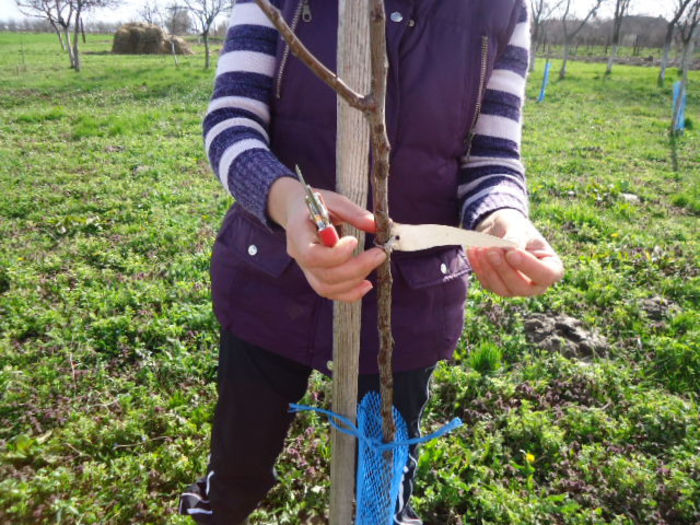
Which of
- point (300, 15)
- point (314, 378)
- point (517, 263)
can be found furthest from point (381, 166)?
point (314, 378)

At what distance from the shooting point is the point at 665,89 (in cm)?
1844

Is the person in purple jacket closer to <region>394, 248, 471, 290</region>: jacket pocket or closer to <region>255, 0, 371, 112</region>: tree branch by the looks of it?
<region>394, 248, 471, 290</region>: jacket pocket

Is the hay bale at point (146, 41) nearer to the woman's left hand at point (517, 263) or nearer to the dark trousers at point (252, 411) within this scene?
the dark trousers at point (252, 411)

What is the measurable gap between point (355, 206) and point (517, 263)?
1.17 feet

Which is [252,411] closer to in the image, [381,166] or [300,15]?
[381,166]

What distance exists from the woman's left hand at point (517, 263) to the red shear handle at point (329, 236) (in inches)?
15.7

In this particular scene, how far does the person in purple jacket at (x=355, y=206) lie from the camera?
3.74 feet

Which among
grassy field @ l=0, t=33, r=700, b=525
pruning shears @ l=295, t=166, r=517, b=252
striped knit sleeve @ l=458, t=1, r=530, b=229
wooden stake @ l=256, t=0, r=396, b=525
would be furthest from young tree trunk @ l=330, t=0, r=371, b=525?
grassy field @ l=0, t=33, r=700, b=525

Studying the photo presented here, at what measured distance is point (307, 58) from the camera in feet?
2.27

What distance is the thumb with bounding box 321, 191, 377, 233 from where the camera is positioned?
36.7 inches

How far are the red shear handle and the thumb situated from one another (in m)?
0.11

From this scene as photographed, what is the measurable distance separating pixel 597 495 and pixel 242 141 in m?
2.45

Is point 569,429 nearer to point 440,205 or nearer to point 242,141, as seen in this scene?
point 440,205

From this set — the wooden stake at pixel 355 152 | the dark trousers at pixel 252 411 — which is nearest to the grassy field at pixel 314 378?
the dark trousers at pixel 252 411
